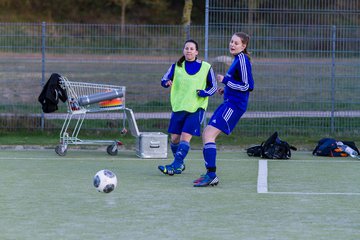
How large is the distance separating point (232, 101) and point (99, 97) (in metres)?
4.18

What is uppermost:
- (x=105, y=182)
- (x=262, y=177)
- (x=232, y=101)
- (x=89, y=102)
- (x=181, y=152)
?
(x=232, y=101)

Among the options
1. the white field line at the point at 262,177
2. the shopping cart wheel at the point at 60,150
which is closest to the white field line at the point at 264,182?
the white field line at the point at 262,177

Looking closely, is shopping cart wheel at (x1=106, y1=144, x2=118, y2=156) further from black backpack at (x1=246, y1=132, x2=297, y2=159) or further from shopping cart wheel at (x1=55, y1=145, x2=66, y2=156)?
black backpack at (x1=246, y1=132, x2=297, y2=159)

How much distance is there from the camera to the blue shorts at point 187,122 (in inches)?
478

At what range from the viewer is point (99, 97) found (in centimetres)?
1473

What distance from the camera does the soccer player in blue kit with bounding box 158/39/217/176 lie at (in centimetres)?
1212

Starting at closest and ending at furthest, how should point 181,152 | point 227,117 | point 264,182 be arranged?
point 227,117
point 264,182
point 181,152

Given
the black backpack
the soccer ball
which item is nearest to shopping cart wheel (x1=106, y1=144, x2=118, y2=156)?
the black backpack

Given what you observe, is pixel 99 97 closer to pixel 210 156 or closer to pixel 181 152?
pixel 181 152

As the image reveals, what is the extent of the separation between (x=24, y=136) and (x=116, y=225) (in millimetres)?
9223

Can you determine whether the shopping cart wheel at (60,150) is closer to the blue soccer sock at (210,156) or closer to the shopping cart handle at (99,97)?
the shopping cart handle at (99,97)

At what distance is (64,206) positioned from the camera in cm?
954

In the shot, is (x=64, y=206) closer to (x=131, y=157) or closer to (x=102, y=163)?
(x=102, y=163)

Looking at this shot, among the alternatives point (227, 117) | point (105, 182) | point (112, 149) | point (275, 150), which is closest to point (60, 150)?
point (112, 149)
